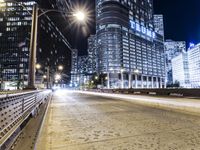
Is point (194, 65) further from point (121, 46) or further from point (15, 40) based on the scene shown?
point (15, 40)

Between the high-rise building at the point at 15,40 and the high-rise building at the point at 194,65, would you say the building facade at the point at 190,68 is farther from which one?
the high-rise building at the point at 15,40

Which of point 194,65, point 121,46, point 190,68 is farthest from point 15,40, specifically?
point 190,68

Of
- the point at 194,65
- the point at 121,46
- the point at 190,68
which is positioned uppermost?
the point at 121,46

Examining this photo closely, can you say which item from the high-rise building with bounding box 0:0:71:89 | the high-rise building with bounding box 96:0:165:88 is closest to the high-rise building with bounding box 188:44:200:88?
the high-rise building with bounding box 96:0:165:88

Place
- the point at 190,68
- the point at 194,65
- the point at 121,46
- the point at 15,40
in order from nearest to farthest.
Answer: the point at 15,40, the point at 121,46, the point at 194,65, the point at 190,68

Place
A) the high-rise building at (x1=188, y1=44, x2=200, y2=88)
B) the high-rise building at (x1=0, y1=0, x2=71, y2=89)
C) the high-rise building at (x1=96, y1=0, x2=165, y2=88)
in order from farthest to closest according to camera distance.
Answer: the high-rise building at (x1=188, y1=44, x2=200, y2=88)
the high-rise building at (x1=96, y1=0, x2=165, y2=88)
the high-rise building at (x1=0, y1=0, x2=71, y2=89)

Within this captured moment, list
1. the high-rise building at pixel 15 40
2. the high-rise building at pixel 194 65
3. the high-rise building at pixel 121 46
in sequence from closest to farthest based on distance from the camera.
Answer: the high-rise building at pixel 15 40 → the high-rise building at pixel 121 46 → the high-rise building at pixel 194 65

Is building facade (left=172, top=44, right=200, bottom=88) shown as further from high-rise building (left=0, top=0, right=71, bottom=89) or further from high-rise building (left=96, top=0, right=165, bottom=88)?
high-rise building (left=0, top=0, right=71, bottom=89)

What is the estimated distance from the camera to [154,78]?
195 meters

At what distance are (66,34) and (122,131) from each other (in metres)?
156

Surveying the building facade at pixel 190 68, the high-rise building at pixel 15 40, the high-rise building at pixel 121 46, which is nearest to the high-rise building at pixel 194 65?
the building facade at pixel 190 68

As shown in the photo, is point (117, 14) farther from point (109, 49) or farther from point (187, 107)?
point (187, 107)

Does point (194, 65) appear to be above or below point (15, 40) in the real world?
below

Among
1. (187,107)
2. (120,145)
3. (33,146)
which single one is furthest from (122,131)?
(187,107)
